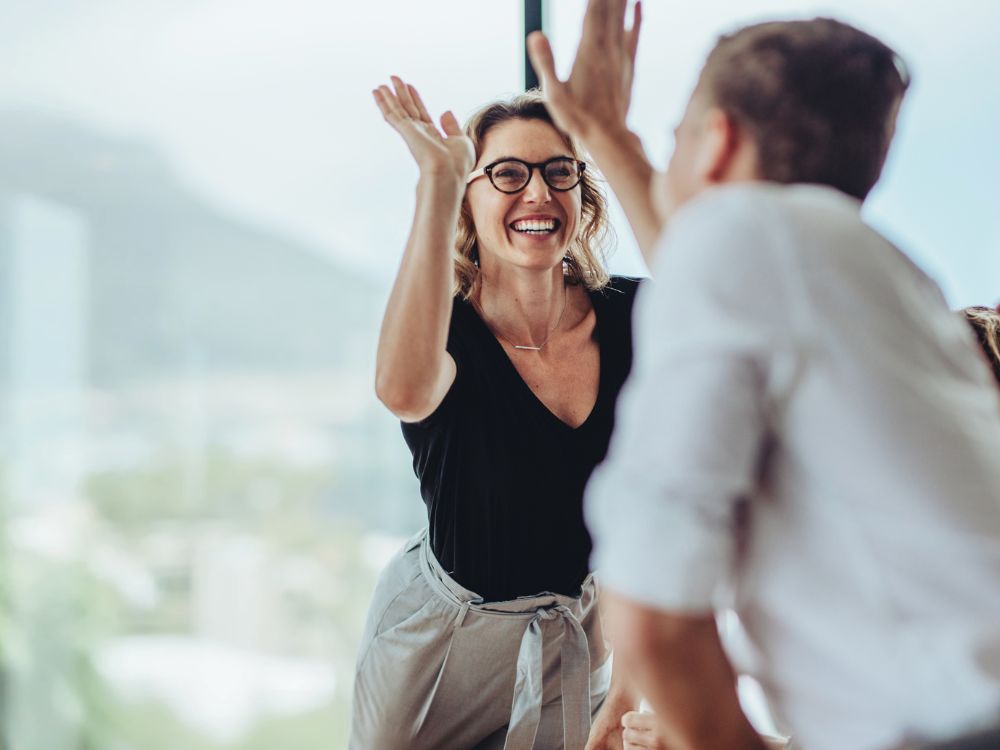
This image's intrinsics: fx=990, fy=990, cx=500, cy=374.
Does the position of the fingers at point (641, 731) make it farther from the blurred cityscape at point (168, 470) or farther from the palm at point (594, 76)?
the blurred cityscape at point (168, 470)

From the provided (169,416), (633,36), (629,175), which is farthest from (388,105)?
(169,416)

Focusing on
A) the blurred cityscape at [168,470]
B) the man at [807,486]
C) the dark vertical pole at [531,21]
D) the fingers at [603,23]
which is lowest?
the blurred cityscape at [168,470]

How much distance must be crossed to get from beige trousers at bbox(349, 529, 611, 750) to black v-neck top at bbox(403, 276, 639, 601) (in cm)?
4

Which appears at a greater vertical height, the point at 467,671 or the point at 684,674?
the point at 684,674

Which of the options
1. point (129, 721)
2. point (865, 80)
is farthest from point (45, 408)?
point (865, 80)

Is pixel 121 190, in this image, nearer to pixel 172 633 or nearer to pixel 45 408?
pixel 45 408

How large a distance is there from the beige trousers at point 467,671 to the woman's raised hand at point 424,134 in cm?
65

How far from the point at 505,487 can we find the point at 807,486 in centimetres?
88

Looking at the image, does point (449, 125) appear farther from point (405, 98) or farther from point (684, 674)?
point (684, 674)

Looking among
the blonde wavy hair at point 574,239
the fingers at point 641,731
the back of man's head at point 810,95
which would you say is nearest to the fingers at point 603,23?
the back of man's head at point 810,95

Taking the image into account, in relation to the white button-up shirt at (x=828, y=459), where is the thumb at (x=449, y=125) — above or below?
above

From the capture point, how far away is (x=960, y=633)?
0.66 meters

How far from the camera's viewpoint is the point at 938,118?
2.61 metres

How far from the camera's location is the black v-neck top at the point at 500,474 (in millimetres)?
1550
